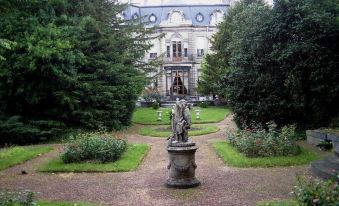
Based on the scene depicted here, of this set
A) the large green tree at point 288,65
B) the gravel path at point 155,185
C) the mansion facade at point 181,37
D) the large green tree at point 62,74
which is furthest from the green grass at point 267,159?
the mansion facade at point 181,37

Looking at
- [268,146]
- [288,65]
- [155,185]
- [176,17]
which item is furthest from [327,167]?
[176,17]

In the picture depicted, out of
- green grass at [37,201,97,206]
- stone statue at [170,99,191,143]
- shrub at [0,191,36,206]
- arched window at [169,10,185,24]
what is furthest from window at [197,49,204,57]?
shrub at [0,191,36,206]

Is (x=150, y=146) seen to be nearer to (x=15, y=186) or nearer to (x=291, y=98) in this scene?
(x=291, y=98)

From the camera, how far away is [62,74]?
→ 1997 centimetres

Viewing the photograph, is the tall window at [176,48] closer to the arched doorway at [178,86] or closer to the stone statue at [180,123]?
the arched doorway at [178,86]

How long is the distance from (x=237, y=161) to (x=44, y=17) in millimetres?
12196

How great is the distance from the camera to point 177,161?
1067 cm

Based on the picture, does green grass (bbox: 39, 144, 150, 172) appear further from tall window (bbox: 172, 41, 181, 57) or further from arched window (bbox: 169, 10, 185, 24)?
arched window (bbox: 169, 10, 185, 24)

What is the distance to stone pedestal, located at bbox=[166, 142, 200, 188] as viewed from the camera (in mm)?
10609

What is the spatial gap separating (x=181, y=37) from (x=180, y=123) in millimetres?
48769

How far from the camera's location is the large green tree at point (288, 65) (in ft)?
57.4

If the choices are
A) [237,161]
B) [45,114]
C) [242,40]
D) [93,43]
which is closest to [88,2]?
[93,43]

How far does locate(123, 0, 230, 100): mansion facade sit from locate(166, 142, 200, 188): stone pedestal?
45449mm

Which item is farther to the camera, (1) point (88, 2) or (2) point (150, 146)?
(1) point (88, 2)
